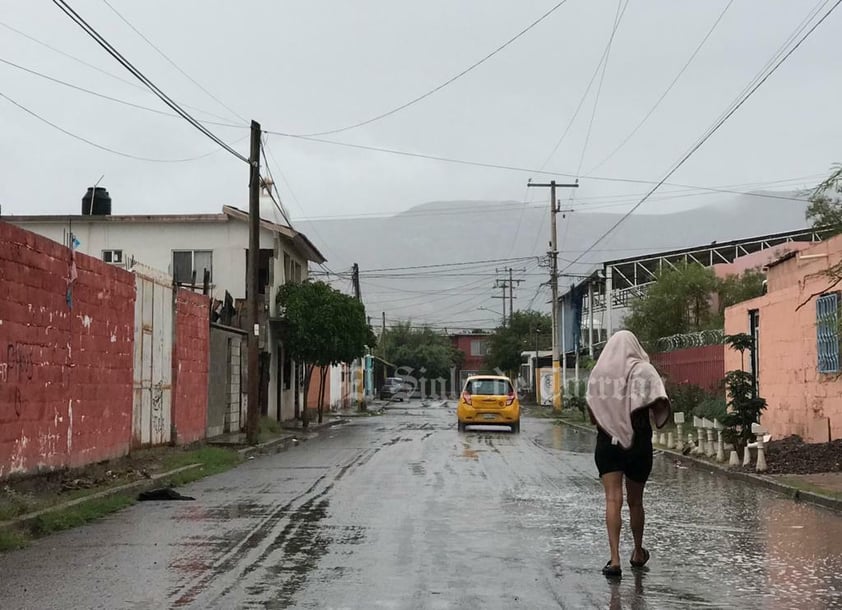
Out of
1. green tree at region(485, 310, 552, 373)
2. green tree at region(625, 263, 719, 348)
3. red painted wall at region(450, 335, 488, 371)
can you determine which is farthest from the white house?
red painted wall at region(450, 335, 488, 371)

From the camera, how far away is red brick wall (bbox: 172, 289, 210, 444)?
20.1m

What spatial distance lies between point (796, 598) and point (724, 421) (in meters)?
10.4

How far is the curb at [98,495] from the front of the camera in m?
9.48

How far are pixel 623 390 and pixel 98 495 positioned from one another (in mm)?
7236

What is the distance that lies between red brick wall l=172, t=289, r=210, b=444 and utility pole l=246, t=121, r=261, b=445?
1.08m

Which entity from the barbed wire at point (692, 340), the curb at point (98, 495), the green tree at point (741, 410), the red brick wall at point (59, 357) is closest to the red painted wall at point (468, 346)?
the barbed wire at point (692, 340)

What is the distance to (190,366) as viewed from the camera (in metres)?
21.3

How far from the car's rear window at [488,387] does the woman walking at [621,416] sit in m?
21.2

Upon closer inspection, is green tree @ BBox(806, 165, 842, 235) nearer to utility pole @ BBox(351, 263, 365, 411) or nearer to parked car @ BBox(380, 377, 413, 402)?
utility pole @ BBox(351, 263, 365, 411)

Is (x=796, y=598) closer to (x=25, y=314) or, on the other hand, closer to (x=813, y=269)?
(x=25, y=314)

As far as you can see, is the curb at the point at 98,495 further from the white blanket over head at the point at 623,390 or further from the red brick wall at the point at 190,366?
the white blanket over head at the point at 623,390

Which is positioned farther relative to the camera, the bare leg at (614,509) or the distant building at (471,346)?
the distant building at (471,346)

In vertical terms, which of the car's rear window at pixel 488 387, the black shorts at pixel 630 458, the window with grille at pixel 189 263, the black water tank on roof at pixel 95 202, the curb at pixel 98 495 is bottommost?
the curb at pixel 98 495

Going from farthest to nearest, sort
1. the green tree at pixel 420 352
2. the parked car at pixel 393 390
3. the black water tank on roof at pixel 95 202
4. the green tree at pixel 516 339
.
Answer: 1. the green tree at pixel 420 352
2. the green tree at pixel 516 339
3. the parked car at pixel 393 390
4. the black water tank on roof at pixel 95 202
